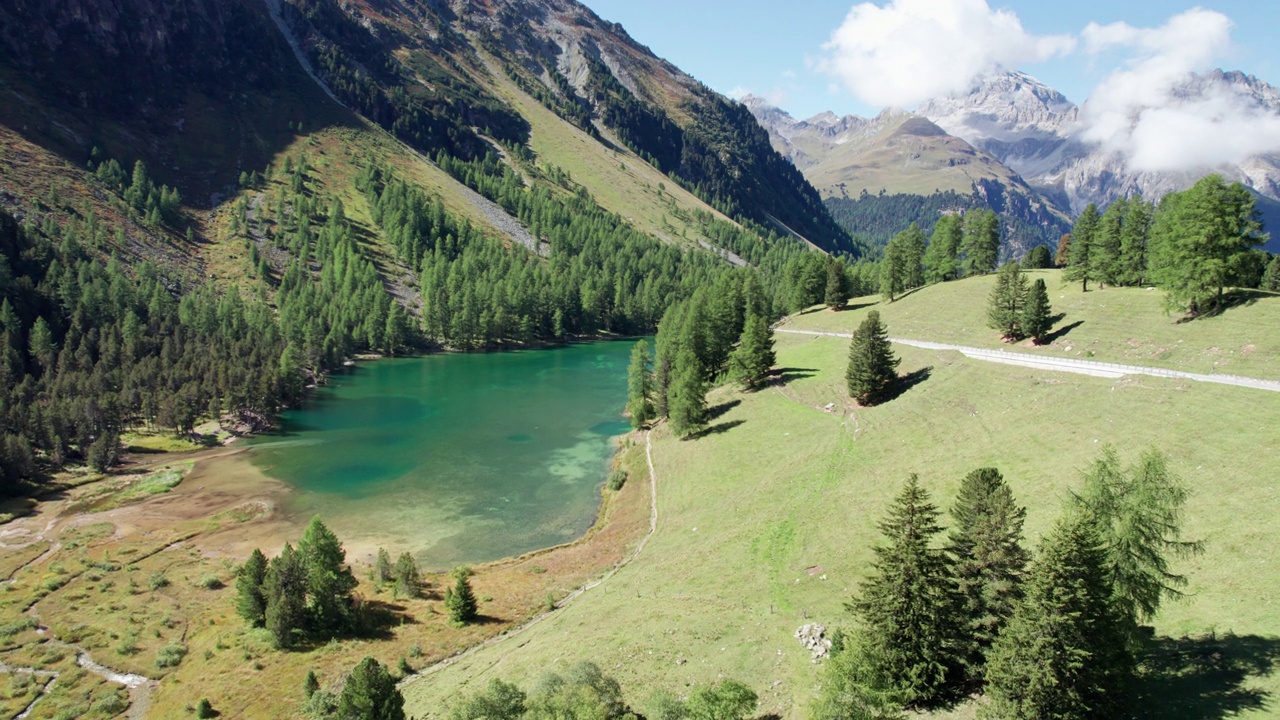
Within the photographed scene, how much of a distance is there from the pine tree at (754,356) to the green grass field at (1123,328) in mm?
19560

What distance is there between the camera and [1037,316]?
68.4 m

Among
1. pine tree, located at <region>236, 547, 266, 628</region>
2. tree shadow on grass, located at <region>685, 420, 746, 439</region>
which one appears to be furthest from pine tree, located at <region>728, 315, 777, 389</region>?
pine tree, located at <region>236, 547, 266, 628</region>

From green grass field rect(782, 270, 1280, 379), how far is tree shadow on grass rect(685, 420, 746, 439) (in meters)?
28.9

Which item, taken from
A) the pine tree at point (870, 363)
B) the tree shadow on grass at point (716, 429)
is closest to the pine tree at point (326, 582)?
the tree shadow on grass at point (716, 429)

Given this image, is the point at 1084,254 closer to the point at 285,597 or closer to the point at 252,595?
the point at 285,597

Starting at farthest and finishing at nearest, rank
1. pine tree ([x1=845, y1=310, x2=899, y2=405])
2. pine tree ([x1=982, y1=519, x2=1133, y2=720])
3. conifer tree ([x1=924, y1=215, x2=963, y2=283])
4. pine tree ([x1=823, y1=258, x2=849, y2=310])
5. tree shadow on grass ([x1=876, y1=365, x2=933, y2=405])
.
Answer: pine tree ([x1=823, y1=258, x2=849, y2=310])
conifer tree ([x1=924, y1=215, x2=963, y2=283])
tree shadow on grass ([x1=876, y1=365, x2=933, y2=405])
pine tree ([x1=845, y1=310, x2=899, y2=405])
pine tree ([x1=982, y1=519, x2=1133, y2=720])

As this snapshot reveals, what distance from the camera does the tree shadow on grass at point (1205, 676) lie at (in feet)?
71.5

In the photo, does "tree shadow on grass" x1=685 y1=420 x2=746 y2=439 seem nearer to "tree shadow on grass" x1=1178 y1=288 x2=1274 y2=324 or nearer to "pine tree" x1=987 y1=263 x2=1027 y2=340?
"pine tree" x1=987 y1=263 x2=1027 y2=340

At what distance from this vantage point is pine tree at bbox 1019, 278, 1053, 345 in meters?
68.5

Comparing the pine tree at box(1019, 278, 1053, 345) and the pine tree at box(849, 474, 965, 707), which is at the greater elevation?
the pine tree at box(1019, 278, 1053, 345)

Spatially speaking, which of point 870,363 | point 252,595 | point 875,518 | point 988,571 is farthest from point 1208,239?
point 252,595

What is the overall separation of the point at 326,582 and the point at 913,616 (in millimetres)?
42270

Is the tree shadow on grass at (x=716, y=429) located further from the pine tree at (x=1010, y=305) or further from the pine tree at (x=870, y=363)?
the pine tree at (x=1010, y=305)

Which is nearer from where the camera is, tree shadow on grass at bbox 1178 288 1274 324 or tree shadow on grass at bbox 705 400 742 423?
tree shadow on grass at bbox 1178 288 1274 324
